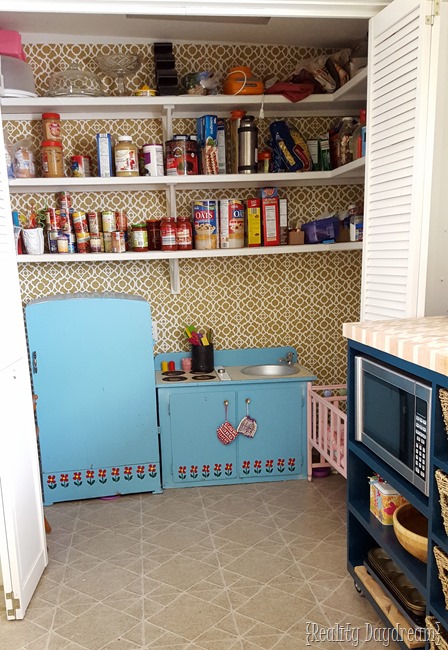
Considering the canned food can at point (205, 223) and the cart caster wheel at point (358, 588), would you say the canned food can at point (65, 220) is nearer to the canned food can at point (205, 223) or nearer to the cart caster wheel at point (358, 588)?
the canned food can at point (205, 223)

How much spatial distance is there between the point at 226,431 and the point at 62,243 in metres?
1.45

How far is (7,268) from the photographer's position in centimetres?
229

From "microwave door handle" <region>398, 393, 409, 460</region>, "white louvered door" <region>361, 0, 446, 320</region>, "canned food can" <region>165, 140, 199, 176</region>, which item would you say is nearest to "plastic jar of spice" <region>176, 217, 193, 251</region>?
"canned food can" <region>165, 140, 199, 176</region>

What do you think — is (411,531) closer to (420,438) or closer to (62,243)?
(420,438)

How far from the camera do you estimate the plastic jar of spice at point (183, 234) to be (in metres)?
3.29

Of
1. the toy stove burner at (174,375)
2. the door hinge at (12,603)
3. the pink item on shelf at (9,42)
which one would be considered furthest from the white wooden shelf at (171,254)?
the door hinge at (12,603)

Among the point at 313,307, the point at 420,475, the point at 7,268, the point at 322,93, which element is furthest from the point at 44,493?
the point at 322,93

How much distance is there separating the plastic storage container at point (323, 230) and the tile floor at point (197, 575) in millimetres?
1483

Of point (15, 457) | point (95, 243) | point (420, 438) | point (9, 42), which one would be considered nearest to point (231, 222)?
point (95, 243)

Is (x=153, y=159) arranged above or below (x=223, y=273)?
above

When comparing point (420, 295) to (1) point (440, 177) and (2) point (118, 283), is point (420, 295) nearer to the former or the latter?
(1) point (440, 177)

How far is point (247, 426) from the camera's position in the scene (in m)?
3.35

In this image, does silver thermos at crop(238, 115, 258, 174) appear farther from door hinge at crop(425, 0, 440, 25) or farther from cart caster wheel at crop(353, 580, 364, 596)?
cart caster wheel at crop(353, 580, 364, 596)

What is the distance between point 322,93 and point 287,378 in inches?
66.2
